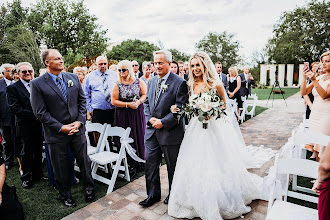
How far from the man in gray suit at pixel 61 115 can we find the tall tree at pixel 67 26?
25.9 meters

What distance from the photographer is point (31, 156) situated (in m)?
4.46

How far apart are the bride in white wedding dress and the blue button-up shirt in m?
2.60

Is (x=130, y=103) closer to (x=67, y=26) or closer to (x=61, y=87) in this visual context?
(x=61, y=87)

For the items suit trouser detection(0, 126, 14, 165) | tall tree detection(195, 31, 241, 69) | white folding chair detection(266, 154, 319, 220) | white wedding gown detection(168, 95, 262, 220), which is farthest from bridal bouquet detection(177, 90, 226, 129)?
tall tree detection(195, 31, 241, 69)

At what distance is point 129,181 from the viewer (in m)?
4.47

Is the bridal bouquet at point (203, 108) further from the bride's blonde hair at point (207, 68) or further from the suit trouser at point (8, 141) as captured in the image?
the suit trouser at point (8, 141)

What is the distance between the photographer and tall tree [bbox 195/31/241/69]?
150ft

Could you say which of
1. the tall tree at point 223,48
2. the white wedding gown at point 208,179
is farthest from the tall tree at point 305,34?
the white wedding gown at point 208,179

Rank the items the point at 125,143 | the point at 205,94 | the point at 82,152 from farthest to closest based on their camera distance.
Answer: the point at 125,143
the point at 82,152
the point at 205,94

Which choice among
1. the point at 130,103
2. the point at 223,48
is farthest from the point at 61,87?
the point at 223,48

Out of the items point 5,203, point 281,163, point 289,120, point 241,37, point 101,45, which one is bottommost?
point 289,120

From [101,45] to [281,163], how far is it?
95.6 ft

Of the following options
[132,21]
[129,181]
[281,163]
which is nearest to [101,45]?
[132,21]

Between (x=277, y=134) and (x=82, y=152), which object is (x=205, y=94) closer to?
(x=82, y=152)
